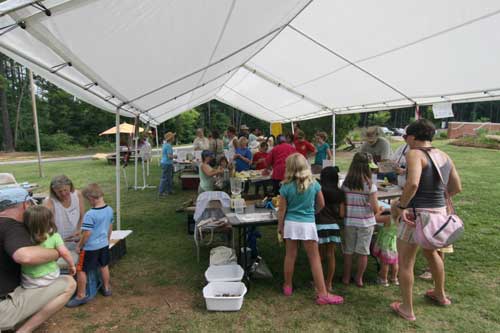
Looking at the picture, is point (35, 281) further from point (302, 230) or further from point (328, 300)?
point (328, 300)

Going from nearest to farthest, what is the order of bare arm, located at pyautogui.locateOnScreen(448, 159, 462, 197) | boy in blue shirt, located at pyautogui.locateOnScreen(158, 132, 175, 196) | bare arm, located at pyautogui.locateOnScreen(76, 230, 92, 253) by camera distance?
1. bare arm, located at pyautogui.locateOnScreen(448, 159, 462, 197)
2. bare arm, located at pyautogui.locateOnScreen(76, 230, 92, 253)
3. boy in blue shirt, located at pyautogui.locateOnScreen(158, 132, 175, 196)

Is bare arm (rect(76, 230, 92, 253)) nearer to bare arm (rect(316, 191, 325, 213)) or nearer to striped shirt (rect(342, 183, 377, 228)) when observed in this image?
bare arm (rect(316, 191, 325, 213))

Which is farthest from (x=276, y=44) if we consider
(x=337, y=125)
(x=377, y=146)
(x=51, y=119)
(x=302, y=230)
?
(x=51, y=119)

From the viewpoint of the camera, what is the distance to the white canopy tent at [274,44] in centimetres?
189

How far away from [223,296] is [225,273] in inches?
12.5

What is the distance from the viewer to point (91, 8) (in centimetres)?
168

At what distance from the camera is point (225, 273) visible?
10.4 feet

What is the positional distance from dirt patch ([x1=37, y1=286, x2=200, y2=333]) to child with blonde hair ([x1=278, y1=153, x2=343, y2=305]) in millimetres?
1173

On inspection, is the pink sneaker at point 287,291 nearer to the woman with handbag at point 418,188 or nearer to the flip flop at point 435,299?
the woman with handbag at point 418,188

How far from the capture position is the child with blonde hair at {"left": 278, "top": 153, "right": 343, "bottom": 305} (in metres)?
2.78

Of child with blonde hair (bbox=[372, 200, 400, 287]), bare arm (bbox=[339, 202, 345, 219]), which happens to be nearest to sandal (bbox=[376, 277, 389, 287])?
child with blonde hair (bbox=[372, 200, 400, 287])

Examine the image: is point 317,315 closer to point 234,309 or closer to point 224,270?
point 234,309

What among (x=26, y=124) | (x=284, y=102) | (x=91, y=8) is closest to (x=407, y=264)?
(x=91, y=8)

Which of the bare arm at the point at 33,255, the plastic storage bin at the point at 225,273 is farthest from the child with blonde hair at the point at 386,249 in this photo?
the bare arm at the point at 33,255
